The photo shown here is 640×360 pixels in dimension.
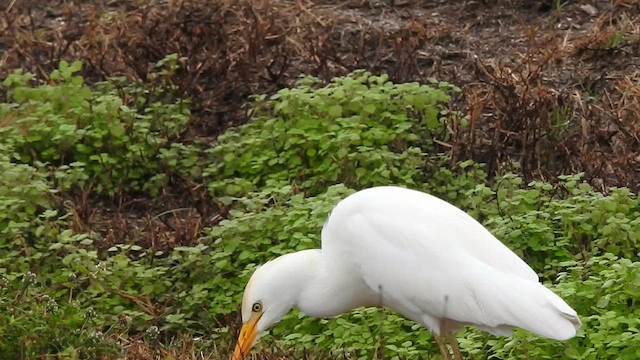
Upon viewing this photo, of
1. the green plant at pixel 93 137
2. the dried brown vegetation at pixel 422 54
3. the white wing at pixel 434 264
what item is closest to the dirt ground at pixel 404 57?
the dried brown vegetation at pixel 422 54

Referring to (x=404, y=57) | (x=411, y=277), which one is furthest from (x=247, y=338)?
(x=404, y=57)

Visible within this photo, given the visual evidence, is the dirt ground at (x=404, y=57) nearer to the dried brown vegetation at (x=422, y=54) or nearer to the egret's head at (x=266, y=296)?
the dried brown vegetation at (x=422, y=54)

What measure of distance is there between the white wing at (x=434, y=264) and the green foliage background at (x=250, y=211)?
382mm

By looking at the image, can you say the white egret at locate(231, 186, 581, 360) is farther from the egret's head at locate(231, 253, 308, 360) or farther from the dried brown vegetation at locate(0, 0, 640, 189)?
the dried brown vegetation at locate(0, 0, 640, 189)

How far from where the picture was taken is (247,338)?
529cm

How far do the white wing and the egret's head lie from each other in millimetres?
159

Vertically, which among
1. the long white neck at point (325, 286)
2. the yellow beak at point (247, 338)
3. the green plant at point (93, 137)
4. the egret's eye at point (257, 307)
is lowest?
the green plant at point (93, 137)

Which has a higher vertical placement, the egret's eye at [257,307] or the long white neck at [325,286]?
the long white neck at [325,286]

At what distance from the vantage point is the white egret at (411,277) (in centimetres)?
483

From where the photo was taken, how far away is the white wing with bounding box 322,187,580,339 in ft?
15.8

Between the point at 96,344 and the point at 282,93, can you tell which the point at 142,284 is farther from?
the point at 282,93

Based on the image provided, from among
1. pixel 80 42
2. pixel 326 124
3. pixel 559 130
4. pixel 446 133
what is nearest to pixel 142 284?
pixel 326 124

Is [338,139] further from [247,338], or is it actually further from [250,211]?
[247,338]

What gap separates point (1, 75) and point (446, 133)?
9.29ft
